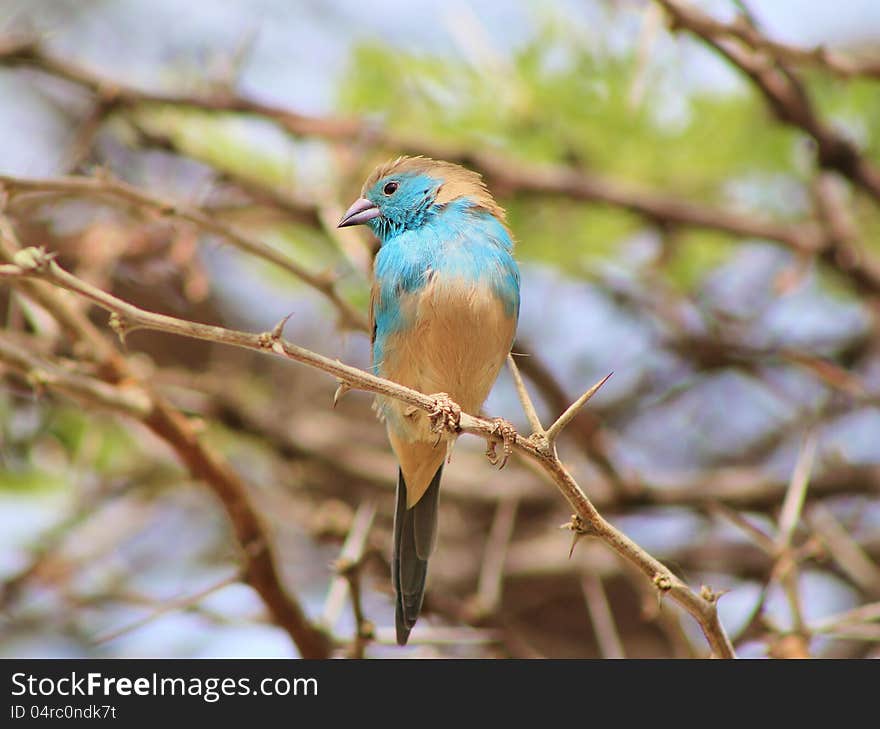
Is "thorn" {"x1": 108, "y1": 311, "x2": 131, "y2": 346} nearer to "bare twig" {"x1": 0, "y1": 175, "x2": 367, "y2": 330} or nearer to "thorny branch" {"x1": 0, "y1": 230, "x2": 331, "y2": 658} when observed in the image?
"bare twig" {"x1": 0, "y1": 175, "x2": 367, "y2": 330}

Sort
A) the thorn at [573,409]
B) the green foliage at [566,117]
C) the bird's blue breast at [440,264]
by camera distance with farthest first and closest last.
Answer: the green foliage at [566,117] < the bird's blue breast at [440,264] < the thorn at [573,409]

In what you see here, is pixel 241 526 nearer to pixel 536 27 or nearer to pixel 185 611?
pixel 185 611

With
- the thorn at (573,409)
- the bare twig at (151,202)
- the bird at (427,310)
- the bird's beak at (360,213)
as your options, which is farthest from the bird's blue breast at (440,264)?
the thorn at (573,409)

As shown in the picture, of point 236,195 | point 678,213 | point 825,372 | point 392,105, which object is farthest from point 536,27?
point 825,372

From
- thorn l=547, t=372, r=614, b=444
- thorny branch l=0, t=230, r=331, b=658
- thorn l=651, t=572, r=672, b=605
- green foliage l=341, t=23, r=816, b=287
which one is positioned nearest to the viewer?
thorn l=547, t=372, r=614, b=444

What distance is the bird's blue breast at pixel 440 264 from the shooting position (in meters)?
3.19

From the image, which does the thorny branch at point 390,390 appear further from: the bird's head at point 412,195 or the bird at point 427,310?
the bird's head at point 412,195

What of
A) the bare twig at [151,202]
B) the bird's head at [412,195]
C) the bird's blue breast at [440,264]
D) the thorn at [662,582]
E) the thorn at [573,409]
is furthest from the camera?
the bird's head at [412,195]

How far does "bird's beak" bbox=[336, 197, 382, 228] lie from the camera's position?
3549 millimetres

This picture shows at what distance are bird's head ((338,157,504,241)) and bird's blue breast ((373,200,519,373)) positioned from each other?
0.23 feet

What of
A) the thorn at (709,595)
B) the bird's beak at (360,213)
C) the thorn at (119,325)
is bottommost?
the thorn at (709,595)

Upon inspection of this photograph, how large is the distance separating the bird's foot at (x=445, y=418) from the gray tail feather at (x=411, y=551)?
626 millimetres

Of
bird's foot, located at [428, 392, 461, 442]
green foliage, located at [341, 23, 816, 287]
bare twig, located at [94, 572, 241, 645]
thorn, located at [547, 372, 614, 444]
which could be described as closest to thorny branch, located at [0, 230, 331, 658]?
bare twig, located at [94, 572, 241, 645]

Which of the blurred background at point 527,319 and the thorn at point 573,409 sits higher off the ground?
the blurred background at point 527,319
